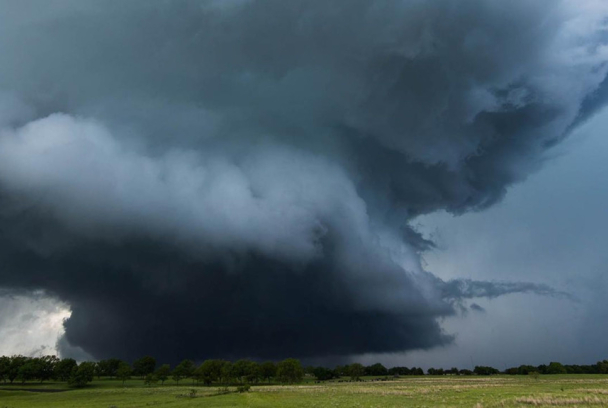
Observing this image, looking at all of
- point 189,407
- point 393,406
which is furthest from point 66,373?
point 393,406

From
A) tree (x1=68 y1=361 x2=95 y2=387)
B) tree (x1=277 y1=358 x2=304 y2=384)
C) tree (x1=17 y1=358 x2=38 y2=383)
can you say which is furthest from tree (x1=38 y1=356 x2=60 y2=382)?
tree (x1=277 y1=358 x2=304 y2=384)

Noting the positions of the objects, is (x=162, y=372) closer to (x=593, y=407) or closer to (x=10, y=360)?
(x=10, y=360)

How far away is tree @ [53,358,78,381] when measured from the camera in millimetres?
185000

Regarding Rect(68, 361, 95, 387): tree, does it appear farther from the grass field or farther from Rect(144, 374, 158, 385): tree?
the grass field

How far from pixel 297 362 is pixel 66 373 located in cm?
11745

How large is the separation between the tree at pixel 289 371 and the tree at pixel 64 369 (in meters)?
103

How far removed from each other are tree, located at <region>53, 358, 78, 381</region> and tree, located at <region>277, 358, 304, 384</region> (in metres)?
103

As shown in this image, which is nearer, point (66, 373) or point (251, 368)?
point (66, 373)

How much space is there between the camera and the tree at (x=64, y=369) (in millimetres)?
185000

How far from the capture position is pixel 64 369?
185250mm

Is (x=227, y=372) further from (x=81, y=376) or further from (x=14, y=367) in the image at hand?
(x=14, y=367)

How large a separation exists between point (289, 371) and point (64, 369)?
11412cm

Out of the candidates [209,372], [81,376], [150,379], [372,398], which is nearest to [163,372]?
[150,379]

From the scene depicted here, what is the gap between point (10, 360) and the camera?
192000 mm
